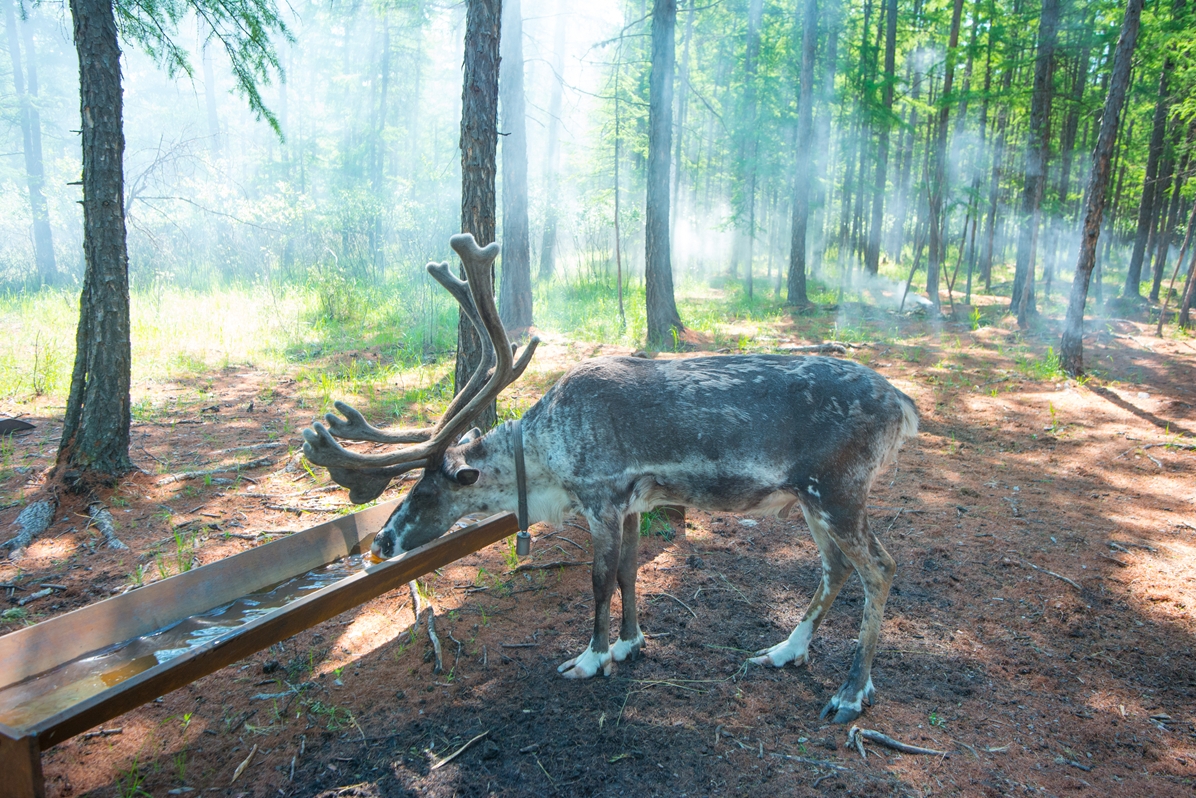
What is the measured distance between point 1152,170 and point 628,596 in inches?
922

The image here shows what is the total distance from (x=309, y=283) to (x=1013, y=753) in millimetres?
16442

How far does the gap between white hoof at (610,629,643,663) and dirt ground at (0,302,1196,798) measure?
6 cm

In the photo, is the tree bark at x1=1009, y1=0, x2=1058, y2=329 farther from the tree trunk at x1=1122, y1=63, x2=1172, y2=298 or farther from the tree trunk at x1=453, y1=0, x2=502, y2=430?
the tree trunk at x1=453, y1=0, x2=502, y2=430

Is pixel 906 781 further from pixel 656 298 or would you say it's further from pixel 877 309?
pixel 877 309

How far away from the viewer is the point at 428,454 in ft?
14.0

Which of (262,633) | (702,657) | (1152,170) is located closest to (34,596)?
(262,633)

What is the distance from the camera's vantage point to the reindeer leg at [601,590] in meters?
3.97

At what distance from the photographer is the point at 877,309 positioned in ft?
64.6

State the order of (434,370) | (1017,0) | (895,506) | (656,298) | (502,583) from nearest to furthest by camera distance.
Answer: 1. (502,583)
2. (895,506)
3. (434,370)
4. (656,298)
5. (1017,0)

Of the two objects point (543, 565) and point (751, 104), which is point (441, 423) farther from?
point (751, 104)

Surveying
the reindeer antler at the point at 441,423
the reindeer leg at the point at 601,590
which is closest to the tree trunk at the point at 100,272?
the reindeer antler at the point at 441,423

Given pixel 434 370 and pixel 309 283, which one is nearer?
pixel 434 370

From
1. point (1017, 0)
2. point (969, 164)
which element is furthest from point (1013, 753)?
Result: point (969, 164)

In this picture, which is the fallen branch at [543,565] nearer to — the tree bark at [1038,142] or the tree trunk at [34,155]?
the tree bark at [1038,142]
